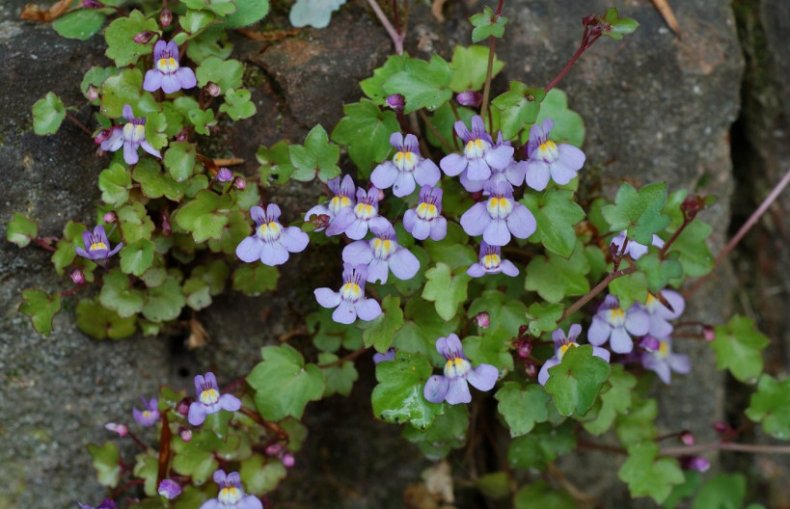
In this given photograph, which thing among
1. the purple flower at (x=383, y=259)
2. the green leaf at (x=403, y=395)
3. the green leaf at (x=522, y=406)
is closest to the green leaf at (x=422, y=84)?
the purple flower at (x=383, y=259)

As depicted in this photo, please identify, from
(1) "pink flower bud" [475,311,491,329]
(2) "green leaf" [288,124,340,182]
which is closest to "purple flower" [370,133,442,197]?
(2) "green leaf" [288,124,340,182]

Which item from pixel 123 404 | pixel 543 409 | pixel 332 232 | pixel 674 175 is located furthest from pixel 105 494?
pixel 674 175

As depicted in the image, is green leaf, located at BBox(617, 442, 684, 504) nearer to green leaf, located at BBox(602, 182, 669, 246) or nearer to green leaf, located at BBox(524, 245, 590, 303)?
green leaf, located at BBox(524, 245, 590, 303)

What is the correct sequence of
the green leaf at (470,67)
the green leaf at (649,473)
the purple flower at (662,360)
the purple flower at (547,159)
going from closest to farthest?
the purple flower at (547,159) → the green leaf at (470,67) → the green leaf at (649,473) → the purple flower at (662,360)

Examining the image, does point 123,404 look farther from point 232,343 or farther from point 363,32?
point 363,32

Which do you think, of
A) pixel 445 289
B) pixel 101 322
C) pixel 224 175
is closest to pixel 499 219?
pixel 445 289

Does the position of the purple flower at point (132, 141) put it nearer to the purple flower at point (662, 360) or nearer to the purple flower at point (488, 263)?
the purple flower at point (488, 263)
